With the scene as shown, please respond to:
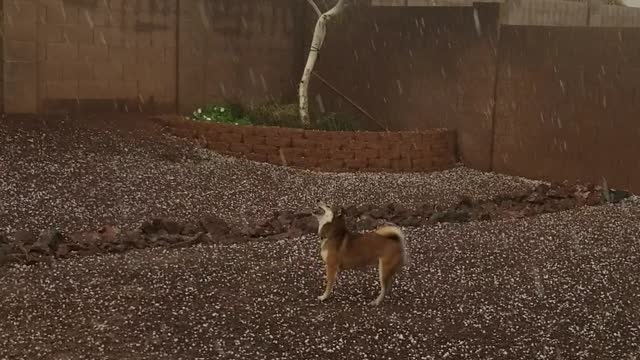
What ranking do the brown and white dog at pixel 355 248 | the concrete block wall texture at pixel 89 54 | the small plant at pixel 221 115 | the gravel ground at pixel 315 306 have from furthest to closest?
the small plant at pixel 221 115 → the concrete block wall texture at pixel 89 54 → the brown and white dog at pixel 355 248 → the gravel ground at pixel 315 306

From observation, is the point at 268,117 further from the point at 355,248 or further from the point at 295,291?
the point at 355,248

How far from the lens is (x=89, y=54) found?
10.3m

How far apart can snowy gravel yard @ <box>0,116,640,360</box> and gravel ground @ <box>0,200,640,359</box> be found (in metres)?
0.01

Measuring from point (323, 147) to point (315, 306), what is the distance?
5.41 metres

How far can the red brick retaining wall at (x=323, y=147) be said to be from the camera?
9.82m

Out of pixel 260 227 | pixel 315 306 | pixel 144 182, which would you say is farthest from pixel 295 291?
pixel 144 182

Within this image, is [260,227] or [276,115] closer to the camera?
[260,227]

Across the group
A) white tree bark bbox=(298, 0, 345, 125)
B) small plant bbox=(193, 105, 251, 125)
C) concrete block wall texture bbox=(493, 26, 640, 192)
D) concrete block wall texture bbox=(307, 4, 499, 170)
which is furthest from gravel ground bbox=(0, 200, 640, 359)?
small plant bbox=(193, 105, 251, 125)

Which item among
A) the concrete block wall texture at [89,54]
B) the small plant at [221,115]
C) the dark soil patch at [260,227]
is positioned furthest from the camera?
the small plant at [221,115]

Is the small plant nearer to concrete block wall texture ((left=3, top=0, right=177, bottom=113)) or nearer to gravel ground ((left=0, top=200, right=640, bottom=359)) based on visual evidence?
concrete block wall texture ((left=3, top=0, right=177, bottom=113))

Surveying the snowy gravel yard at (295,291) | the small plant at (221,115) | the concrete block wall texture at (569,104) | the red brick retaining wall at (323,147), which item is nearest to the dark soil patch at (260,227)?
the snowy gravel yard at (295,291)

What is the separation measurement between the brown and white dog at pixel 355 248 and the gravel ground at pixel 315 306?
0.70 ft

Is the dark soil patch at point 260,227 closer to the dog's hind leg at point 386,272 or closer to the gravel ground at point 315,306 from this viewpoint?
the gravel ground at point 315,306

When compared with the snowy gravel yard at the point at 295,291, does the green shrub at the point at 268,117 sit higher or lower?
higher
